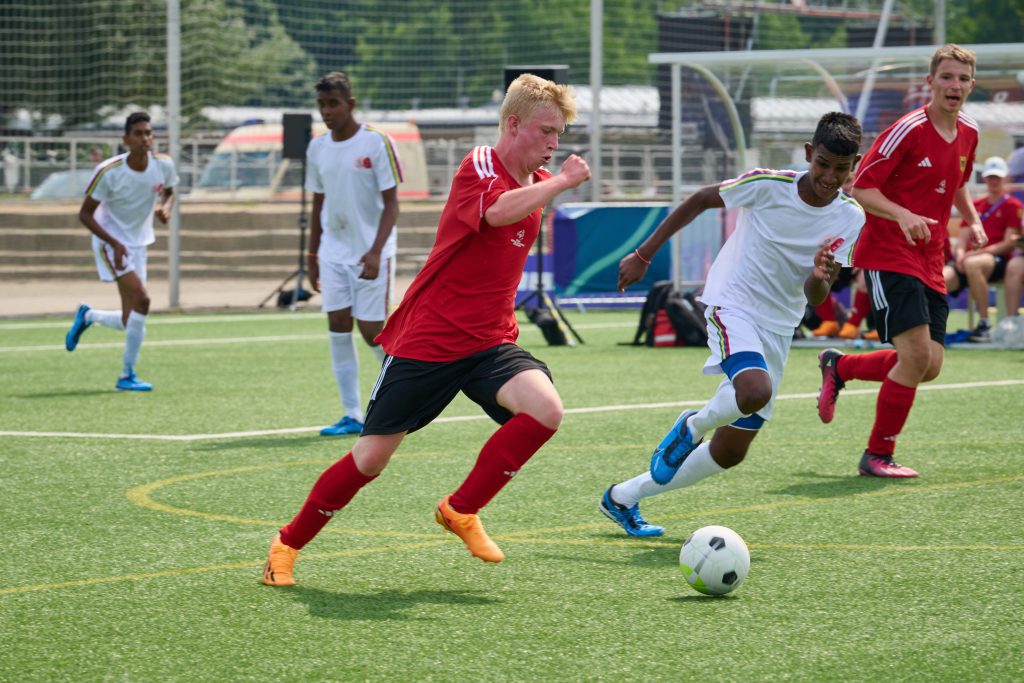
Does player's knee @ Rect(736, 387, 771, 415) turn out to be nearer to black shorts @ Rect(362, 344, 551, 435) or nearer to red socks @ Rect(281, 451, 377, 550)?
black shorts @ Rect(362, 344, 551, 435)

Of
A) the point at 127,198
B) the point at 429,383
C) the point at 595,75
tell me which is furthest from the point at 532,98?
the point at 595,75

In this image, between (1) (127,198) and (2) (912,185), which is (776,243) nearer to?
(2) (912,185)

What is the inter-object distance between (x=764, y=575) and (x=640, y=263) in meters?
1.34

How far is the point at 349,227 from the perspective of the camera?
30.6ft

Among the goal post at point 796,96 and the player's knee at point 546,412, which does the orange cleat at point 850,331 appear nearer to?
the goal post at point 796,96

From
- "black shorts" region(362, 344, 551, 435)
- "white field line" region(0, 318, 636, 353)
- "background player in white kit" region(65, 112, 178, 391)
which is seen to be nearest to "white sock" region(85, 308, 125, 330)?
"background player in white kit" region(65, 112, 178, 391)

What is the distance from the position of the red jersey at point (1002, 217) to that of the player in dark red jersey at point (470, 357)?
10695mm

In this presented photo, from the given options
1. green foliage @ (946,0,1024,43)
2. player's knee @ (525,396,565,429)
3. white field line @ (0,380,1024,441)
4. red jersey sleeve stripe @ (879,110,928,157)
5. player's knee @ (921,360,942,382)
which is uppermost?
green foliage @ (946,0,1024,43)

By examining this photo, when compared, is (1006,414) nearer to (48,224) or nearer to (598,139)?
(598,139)

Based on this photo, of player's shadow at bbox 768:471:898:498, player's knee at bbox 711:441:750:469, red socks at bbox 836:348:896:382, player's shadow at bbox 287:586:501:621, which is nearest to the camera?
player's shadow at bbox 287:586:501:621

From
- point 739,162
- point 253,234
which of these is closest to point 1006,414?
point 739,162

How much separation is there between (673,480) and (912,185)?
2.45m

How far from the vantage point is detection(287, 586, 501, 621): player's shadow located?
15.8ft

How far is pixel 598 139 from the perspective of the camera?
21375 millimetres
